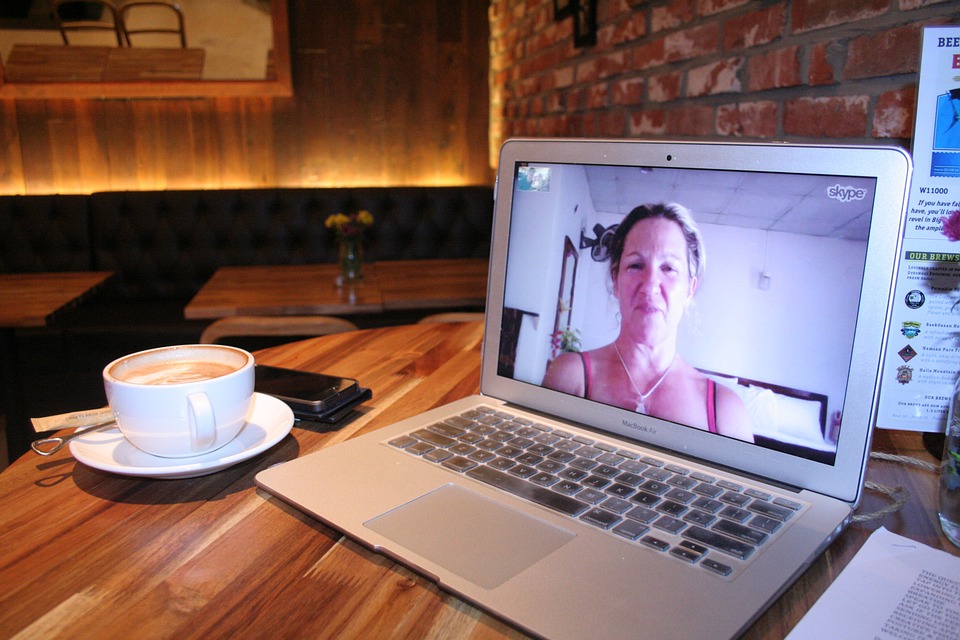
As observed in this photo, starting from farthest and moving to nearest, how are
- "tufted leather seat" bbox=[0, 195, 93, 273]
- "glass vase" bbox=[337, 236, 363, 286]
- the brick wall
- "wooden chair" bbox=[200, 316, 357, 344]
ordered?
"tufted leather seat" bbox=[0, 195, 93, 273] < "glass vase" bbox=[337, 236, 363, 286] < "wooden chair" bbox=[200, 316, 357, 344] < the brick wall

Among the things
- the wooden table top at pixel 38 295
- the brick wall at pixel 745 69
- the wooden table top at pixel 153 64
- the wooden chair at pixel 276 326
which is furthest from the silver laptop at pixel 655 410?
the wooden table top at pixel 153 64

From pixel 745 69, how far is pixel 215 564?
127cm

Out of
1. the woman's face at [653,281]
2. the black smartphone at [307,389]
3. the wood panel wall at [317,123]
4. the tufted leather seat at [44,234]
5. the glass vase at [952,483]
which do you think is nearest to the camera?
the glass vase at [952,483]

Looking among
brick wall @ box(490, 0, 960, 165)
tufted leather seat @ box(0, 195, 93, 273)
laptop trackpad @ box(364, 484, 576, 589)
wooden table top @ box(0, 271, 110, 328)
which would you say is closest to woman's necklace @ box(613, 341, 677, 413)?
laptop trackpad @ box(364, 484, 576, 589)

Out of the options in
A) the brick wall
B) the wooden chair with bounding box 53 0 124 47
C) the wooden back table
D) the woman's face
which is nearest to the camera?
the woman's face

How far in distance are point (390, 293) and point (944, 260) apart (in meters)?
1.75

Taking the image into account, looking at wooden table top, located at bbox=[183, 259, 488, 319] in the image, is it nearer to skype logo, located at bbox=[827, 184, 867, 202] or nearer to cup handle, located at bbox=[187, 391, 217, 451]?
cup handle, located at bbox=[187, 391, 217, 451]

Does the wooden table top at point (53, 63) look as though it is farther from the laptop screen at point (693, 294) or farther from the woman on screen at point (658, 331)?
the woman on screen at point (658, 331)

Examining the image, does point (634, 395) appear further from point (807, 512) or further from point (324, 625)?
point (324, 625)

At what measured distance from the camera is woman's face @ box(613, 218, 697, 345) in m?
0.68

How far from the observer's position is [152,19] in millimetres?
3434

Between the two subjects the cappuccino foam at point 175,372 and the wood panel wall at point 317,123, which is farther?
the wood panel wall at point 317,123

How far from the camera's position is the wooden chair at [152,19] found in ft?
11.1

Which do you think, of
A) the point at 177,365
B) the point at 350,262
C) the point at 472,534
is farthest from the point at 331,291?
the point at 472,534
